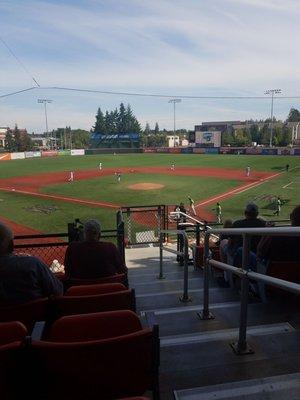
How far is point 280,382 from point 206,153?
92265mm

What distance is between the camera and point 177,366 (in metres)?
3.05

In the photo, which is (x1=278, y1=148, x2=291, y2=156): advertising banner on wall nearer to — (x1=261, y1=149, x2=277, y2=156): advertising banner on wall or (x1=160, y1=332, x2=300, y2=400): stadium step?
(x1=261, y1=149, x2=277, y2=156): advertising banner on wall

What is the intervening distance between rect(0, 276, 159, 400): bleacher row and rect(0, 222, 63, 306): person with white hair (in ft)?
2.24

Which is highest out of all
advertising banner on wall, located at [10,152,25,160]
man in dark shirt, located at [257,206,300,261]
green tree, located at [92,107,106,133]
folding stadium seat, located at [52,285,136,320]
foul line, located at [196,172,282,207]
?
green tree, located at [92,107,106,133]

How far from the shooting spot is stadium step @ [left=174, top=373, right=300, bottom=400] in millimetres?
2539

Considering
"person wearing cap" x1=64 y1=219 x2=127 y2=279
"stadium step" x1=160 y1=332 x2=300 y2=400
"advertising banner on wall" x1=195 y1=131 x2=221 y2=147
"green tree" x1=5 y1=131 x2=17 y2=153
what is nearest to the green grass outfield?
"person wearing cap" x1=64 y1=219 x2=127 y2=279

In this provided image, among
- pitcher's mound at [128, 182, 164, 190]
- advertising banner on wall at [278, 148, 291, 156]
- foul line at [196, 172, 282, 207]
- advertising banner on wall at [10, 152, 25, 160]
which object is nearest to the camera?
foul line at [196, 172, 282, 207]

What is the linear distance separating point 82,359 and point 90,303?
2.58ft

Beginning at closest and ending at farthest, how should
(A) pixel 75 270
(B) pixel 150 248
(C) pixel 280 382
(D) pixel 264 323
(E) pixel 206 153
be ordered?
(C) pixel 280 382, (D) pixel 264 323, (A) pixel 75 270, (B) pixel 150 248, (E) pixel 206 153

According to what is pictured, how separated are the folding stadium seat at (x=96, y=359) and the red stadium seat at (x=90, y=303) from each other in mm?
483

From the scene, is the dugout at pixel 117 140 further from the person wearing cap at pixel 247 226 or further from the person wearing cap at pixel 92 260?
the person wearing cap at pixel 92 260

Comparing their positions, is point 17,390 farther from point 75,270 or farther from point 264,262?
point 264,262

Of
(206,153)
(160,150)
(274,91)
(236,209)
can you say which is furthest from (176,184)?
(274,91)

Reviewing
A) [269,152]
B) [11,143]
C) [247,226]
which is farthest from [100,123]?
[247,226]
